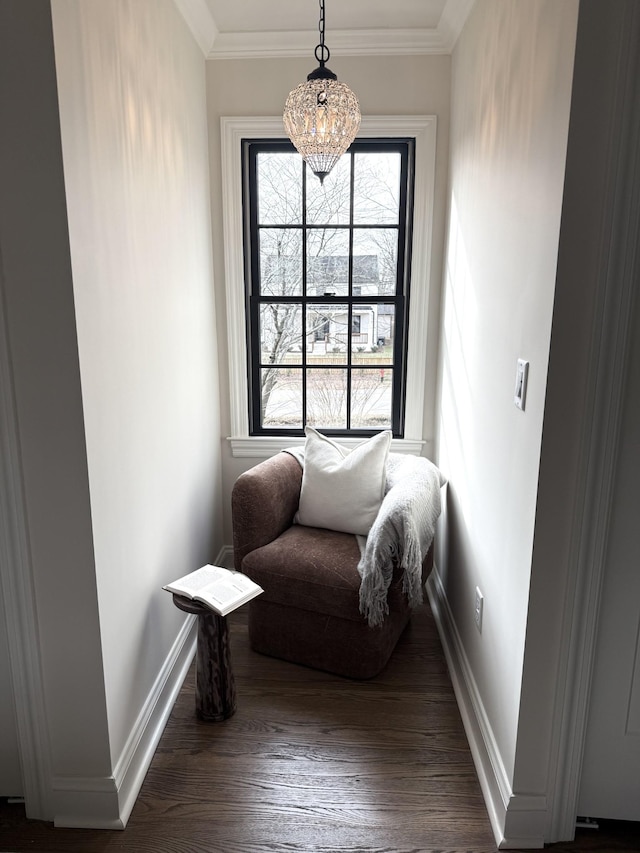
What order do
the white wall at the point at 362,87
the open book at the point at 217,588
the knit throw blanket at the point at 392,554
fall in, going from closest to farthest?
the open book at the point at 217,588, the knit throw blanket at the point at 392,554, the white wall at the point at 362,87

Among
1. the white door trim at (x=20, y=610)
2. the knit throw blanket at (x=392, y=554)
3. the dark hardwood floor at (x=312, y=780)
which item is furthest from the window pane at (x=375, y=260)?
the white door trim at (x=20, y=610)

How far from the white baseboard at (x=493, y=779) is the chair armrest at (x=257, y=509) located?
0.88 meters

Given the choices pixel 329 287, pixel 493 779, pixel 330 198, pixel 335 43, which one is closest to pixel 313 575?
pixel 493 779

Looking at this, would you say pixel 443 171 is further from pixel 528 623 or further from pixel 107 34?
pixel 528 623

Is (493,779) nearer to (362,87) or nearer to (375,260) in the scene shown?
(375,260)

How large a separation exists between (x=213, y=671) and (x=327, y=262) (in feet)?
6.44

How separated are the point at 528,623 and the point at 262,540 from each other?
1.24 m

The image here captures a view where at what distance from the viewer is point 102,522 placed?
1.60 m

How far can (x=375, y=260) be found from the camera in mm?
3012

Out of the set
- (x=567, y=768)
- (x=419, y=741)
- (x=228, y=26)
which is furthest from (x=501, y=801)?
(x=228, y=26)

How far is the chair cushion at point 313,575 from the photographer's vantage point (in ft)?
7.53

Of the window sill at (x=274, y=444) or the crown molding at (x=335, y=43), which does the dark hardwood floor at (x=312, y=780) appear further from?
the crown molding at (x=335, y=43)

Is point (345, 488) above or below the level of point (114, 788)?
above

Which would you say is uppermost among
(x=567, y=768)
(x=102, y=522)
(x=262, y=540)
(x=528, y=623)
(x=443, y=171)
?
(x=443, y=171)
